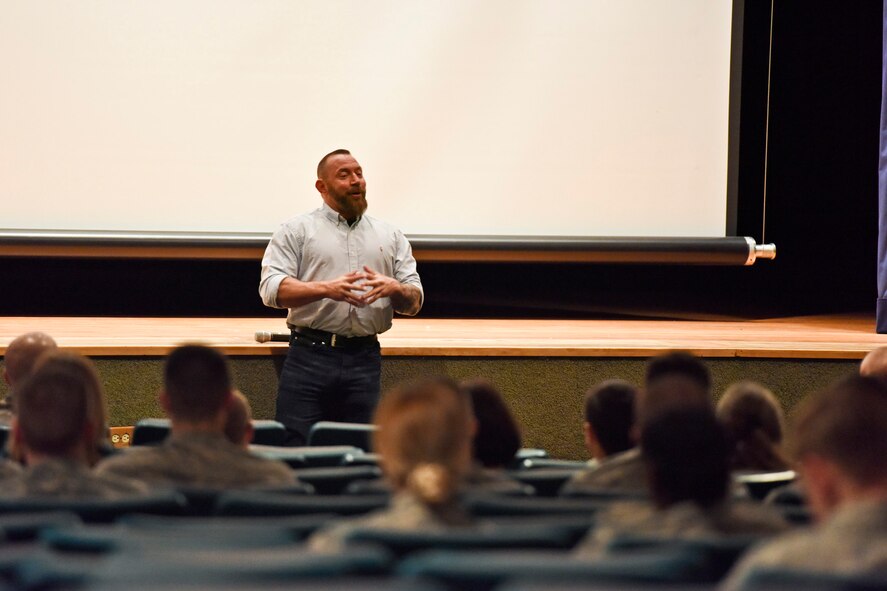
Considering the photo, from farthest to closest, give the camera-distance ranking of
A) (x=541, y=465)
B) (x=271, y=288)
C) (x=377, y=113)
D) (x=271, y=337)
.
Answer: (x=377, y=113)
(x=271, y=337)
(x=271, y=288)
(x=541, y=465)

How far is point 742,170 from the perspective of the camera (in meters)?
6.51

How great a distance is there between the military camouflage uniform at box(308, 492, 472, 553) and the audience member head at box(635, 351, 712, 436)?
1.25ft

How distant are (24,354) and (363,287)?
51.1 inches

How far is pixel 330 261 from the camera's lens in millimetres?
4551

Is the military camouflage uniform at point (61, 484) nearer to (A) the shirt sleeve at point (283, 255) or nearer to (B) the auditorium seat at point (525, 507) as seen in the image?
(B) the auditorium seat at point (525, 507)

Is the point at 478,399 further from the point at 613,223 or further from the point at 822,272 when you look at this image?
the point at 822,272

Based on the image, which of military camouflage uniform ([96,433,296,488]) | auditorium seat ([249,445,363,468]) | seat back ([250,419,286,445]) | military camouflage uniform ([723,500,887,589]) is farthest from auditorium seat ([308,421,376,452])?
military camouflage uniform ([723,500,887,589])

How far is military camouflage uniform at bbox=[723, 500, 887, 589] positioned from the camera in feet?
5.45

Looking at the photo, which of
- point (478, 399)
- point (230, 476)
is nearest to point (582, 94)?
point (478, 399)

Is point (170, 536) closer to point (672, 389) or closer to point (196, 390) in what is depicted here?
point (196, 390)

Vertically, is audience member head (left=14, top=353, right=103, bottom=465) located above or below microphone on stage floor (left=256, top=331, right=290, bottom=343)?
above

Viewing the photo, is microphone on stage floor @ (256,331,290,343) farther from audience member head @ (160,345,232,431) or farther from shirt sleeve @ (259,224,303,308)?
audience member head @ (160,345,232,431)

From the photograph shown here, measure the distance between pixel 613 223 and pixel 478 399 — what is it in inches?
141

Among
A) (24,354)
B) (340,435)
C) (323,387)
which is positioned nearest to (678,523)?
(340,435)
